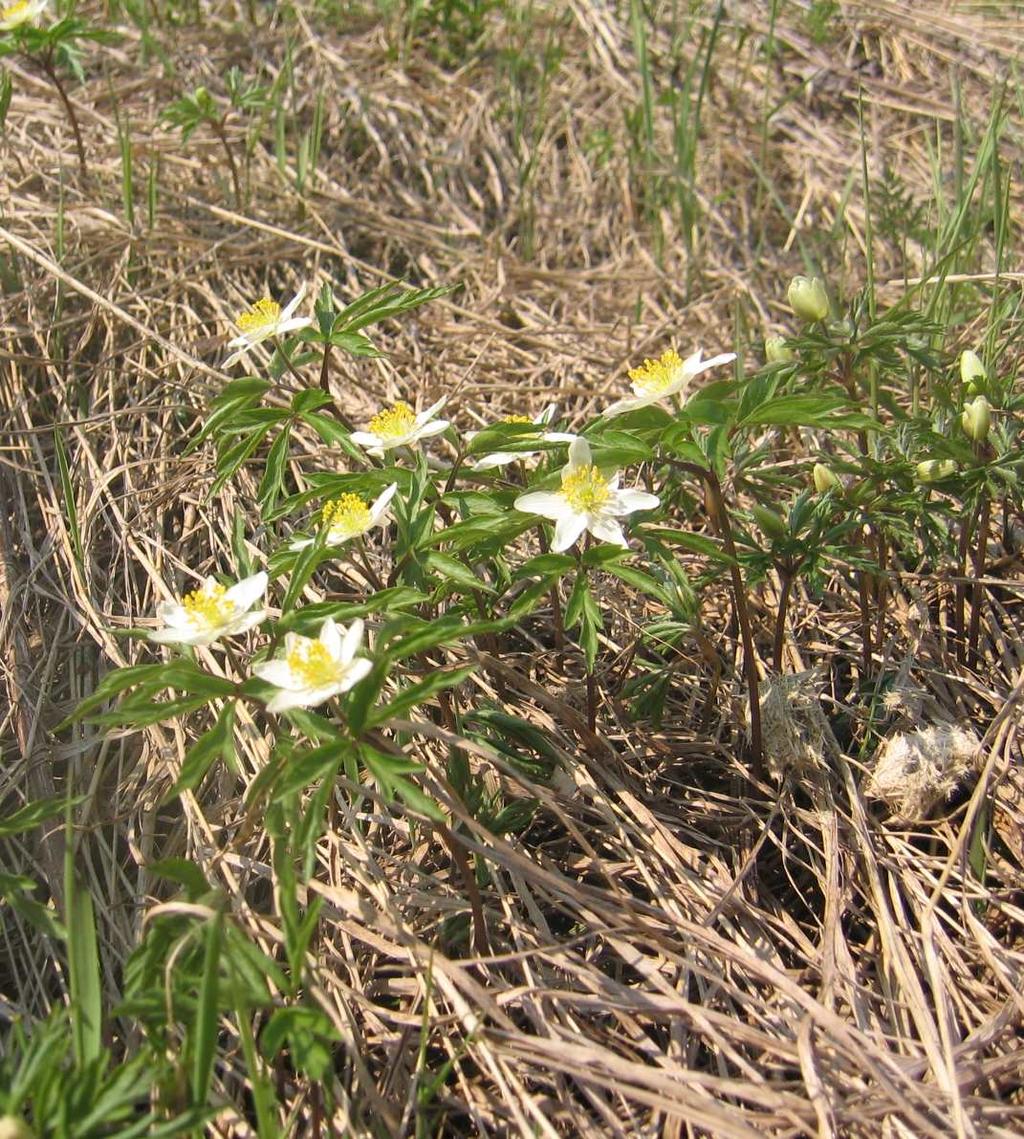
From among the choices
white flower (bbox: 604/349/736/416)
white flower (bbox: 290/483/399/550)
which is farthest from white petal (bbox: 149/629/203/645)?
white flower (bbox: 604/349/736/416)

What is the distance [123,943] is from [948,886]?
5.10 feet

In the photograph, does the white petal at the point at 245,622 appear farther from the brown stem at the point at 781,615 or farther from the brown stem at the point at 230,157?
the brown stem at the point at 230,157

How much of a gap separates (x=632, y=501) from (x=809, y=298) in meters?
0.59

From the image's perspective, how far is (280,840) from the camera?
5.16ft

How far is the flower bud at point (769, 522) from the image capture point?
1.94 meters

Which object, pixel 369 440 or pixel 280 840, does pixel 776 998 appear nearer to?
pixel 280 840

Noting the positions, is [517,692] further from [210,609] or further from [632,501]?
[210,609]

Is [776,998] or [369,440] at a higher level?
[369,440]

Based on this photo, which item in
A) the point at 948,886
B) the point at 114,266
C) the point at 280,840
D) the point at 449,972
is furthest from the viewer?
the point at 114,266

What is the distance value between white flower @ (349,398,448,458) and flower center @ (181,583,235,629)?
47cm

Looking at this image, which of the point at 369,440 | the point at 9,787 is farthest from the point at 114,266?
the point at 9,787

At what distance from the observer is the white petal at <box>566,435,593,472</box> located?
72.5 inches

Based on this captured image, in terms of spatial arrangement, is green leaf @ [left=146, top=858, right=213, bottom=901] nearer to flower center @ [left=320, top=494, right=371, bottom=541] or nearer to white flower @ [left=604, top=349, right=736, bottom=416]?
flower center @ [left=320, top=494, right=371, bottom=541]

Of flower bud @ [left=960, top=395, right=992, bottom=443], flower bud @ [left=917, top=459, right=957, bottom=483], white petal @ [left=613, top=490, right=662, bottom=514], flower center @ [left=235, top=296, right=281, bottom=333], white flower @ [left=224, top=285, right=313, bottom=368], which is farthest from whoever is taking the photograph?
flower center @ [left=235, top=296, right=281, bottom=333]
